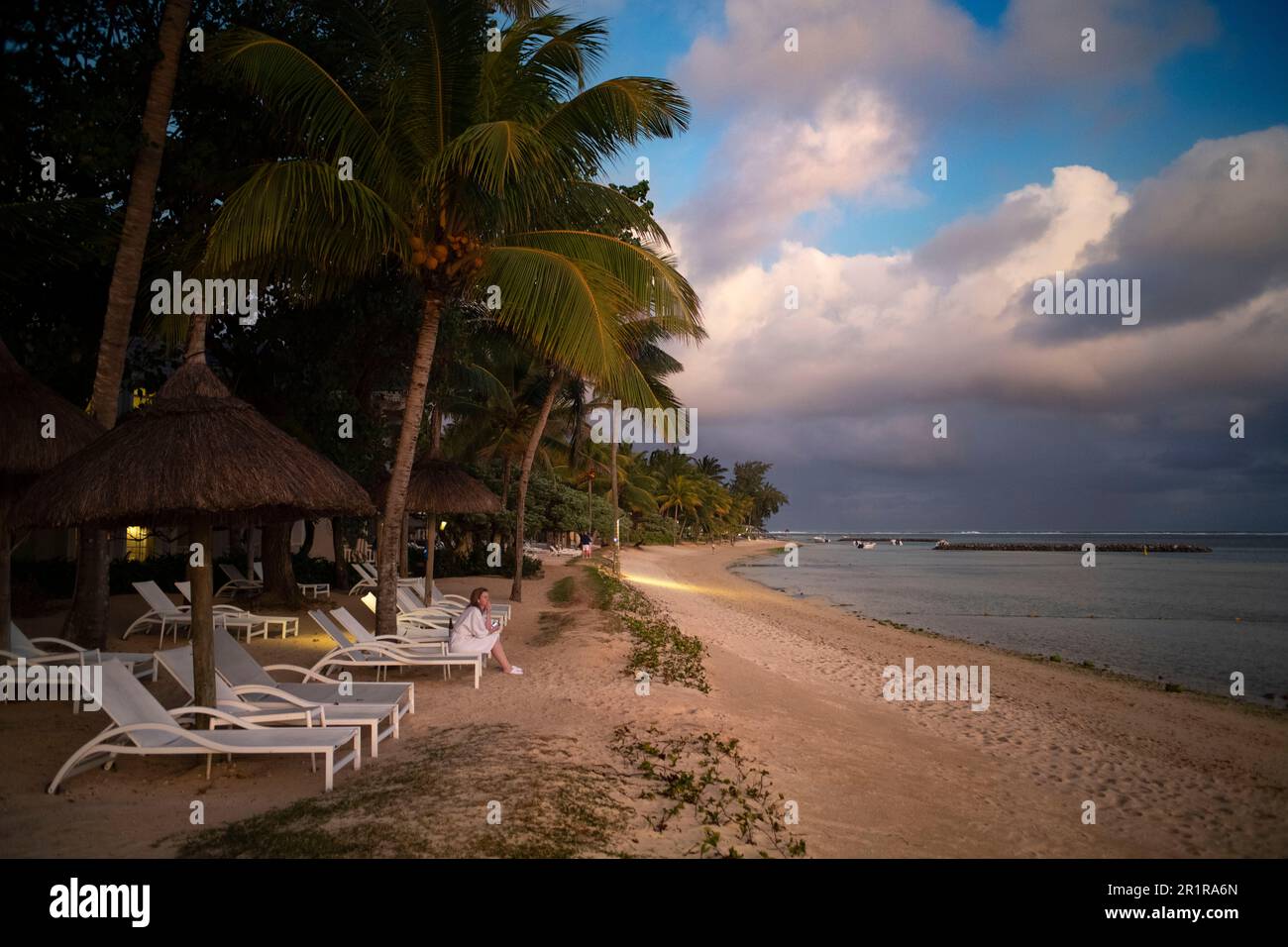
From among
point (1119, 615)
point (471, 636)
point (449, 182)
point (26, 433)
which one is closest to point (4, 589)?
point (26, 433)

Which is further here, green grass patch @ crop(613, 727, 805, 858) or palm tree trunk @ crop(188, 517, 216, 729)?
palm tree trunk @ crop(188, 517, 216, 729)

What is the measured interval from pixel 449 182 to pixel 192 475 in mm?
4683

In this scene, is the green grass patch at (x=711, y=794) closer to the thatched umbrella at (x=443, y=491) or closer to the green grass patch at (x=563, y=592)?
the thatched umbrella at (x=443, y=491)

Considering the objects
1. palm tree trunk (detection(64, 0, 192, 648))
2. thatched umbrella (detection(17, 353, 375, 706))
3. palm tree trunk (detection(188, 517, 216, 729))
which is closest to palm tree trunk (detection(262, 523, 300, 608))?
palm tree trunk (detection(64, 0, 192, 648))

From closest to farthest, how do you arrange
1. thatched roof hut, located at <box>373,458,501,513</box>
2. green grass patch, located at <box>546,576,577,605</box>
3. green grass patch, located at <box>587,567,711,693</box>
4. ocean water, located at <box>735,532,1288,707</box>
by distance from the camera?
green grass patch, located at <box>587,567,711,693</box> < thatched roof hut, located at <box>373,458,501,513</box> < ocean water, located at <box>735,532,1288,707</box> < green grass patch, located at <box>546,576,577,605</box>

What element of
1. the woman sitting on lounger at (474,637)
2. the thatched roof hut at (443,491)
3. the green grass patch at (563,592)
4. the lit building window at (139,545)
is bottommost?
the green grass patch at (563,592)

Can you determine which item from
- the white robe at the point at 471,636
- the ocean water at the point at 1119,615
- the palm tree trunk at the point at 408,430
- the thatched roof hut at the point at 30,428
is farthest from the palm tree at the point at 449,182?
the ocean water at the point at 1119,615

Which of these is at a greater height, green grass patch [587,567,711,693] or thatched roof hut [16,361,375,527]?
thatched roof hut [16,361,375,527]

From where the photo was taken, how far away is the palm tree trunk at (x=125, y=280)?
8258 mm

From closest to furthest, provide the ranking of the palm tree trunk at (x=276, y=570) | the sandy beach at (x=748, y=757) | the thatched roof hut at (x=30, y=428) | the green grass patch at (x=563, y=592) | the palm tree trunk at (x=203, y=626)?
the sandy beach at (x=748, y=757), the palm tree trunk at (x=203, y=626), the thatched roof hut at (x=30, y=428), the palm tree trunk at (x=276, y=570), the green grass patch at (x=563, y=592)

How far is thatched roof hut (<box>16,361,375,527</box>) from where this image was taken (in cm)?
509

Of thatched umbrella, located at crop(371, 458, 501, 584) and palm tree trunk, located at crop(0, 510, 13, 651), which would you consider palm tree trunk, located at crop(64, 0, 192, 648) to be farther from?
thatched umbrella, located at crop(371, 458, 501, 584)

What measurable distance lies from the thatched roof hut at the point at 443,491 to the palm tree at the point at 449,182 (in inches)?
179
